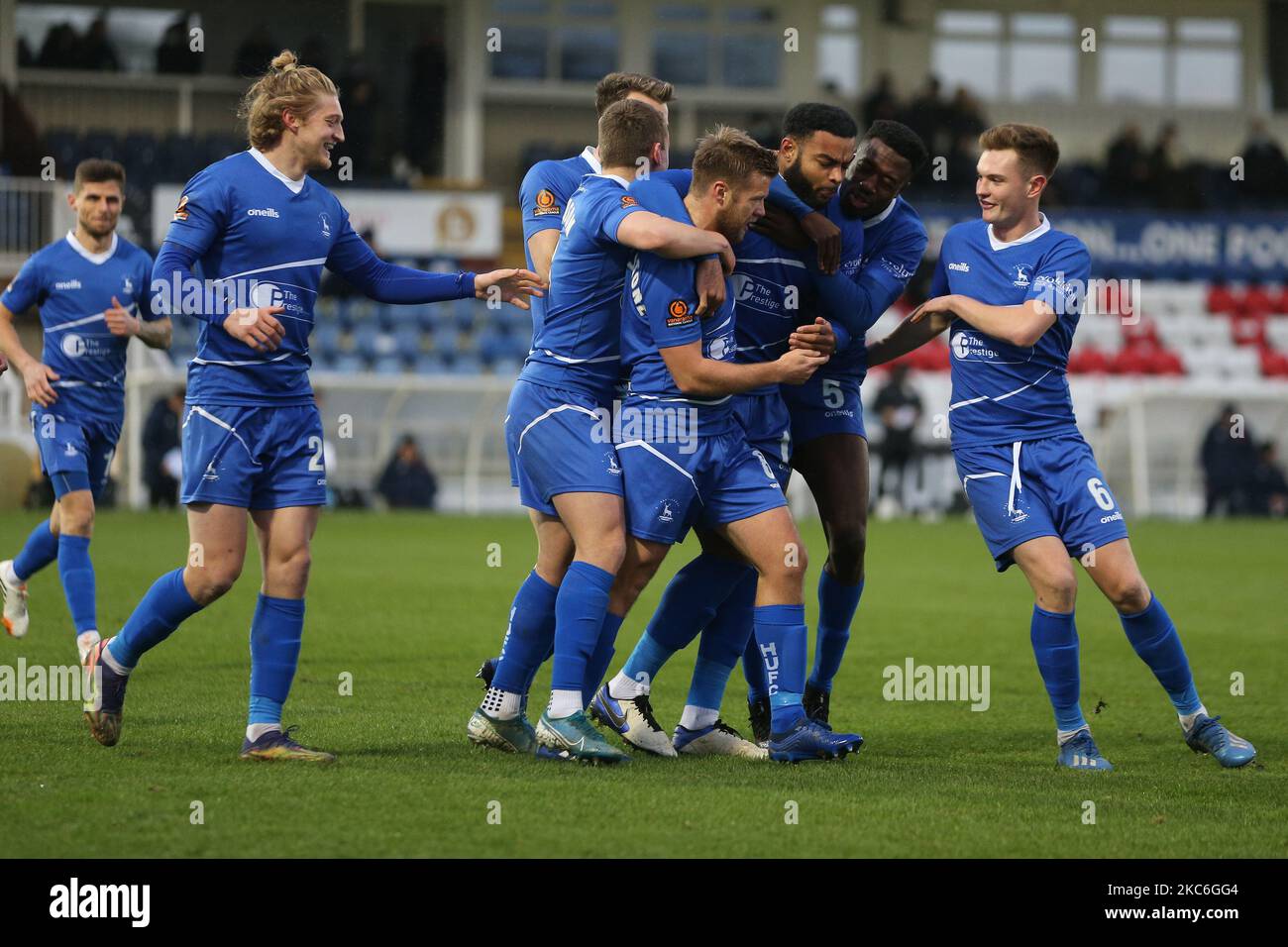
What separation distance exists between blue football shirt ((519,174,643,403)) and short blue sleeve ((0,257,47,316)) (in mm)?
3364

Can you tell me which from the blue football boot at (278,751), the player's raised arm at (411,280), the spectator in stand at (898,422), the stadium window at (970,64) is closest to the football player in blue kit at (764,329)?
the player's raised arm at (411,280)

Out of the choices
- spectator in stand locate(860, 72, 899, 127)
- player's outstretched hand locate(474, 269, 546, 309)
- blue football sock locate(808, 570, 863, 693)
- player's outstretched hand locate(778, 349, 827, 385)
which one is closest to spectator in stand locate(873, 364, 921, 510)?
spectator in stand locate(860, 72, 899, 127)

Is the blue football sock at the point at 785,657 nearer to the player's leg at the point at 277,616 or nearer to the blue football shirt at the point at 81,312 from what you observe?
the player's leg at the point at 277,616

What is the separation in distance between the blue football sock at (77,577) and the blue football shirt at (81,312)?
1.98ft

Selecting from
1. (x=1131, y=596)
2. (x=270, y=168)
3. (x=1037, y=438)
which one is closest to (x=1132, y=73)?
(x=1037, y=438)

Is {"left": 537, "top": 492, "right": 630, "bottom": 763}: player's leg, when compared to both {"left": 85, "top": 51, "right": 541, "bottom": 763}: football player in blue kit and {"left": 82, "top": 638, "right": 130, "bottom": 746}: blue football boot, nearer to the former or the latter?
{"left": 85, "top": 51, "right": 541, "bottom": 763}: football player in blue kit

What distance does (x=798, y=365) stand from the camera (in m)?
5.79

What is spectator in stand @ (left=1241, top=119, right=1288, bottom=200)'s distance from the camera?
28156mm

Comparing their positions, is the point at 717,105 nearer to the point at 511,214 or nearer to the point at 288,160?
the point at 511,214

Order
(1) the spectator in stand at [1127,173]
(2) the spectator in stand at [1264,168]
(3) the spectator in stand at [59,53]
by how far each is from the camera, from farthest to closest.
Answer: (2) the spectator in stand at [1264,168], (1) the spectator in stand at [1127,173], (3) the spectator in stand at [59,53]

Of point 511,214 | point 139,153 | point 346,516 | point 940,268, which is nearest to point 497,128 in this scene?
point 511,214

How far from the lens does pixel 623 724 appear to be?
6.39 meters

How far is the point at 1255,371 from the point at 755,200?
2175 cm

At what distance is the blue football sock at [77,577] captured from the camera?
8.02 metres
